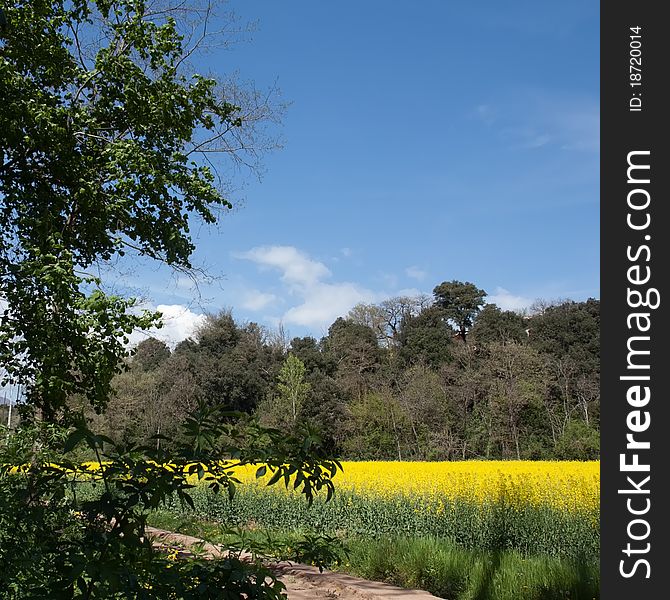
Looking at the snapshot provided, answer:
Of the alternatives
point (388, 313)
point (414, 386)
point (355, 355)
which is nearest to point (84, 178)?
point (414, 386)

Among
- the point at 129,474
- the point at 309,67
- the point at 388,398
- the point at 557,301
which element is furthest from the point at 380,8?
the point at 557,301

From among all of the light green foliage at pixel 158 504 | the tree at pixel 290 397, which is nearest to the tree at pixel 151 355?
the tree at pixel 290 397

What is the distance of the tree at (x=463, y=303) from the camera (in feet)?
113

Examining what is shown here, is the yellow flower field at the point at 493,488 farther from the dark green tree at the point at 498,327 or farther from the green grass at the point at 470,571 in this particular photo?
the dark green tree at the point at 498,327

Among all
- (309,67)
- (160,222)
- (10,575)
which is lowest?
(10,575)

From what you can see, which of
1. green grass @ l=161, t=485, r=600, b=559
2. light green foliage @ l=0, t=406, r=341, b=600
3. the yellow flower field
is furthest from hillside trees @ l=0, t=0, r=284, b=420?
light green foliage @ l=0, t=406, r=341, b=600

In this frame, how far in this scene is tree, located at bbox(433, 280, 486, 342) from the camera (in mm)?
34438

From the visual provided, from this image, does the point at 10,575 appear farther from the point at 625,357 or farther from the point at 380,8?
the point at 380,8

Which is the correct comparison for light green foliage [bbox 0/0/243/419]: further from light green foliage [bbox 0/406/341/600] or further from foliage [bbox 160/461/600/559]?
light green foliage [bbox 0/406/341/600]

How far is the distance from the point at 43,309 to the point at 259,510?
18.7 feet

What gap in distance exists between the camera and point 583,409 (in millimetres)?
23797

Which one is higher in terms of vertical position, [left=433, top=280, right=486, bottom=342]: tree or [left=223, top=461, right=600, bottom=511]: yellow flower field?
[left=433, top=280, right=486, bottom=342]: tree

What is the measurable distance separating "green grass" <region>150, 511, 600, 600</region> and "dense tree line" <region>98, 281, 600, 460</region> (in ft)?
47.5

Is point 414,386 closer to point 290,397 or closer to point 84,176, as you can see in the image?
point 290,397
